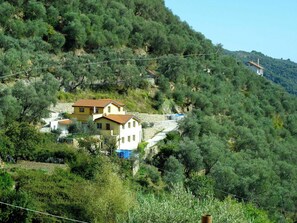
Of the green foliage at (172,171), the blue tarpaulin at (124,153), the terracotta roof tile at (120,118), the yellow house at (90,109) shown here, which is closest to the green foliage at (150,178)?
the green foliage at (172,171)

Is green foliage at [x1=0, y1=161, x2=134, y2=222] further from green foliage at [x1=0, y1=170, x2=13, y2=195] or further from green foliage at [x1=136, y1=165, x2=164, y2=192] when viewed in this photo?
green foliage at [x1=136, y1=165, x2=164, y2=192]

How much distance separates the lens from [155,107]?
3944cm

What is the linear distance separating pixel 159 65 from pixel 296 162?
49.1ft

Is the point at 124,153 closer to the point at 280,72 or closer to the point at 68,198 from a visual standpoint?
the point at 68,198

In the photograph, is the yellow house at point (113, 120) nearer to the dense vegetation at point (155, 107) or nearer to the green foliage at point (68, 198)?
the dense vegetation at point (155, 107)

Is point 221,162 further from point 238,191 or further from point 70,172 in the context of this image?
point 70,172

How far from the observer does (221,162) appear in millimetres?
27109

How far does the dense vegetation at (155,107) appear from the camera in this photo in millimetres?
15734

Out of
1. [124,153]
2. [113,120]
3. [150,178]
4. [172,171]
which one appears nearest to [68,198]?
[150,178]

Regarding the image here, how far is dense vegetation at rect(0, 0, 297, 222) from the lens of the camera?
51.6 feet

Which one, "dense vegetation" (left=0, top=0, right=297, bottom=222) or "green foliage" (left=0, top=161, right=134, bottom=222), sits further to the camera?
"dense vegetation" (left=0, top=0, right=297, bottom=222)

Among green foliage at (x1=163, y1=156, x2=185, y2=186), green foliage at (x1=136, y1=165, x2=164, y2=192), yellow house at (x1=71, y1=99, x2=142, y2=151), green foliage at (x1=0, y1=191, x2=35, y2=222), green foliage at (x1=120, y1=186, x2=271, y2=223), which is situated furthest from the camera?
yellow house at (x1=71, y1=99, x2=142, y2=151)

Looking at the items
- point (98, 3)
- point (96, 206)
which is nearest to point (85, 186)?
point (96, 206)

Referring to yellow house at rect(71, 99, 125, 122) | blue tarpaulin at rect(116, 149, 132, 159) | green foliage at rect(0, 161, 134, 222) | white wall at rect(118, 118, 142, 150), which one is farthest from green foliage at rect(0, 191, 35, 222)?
yellow house at rect(71, 99, 125, 122)
